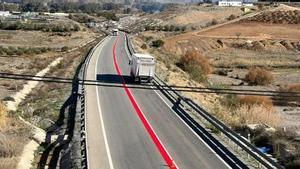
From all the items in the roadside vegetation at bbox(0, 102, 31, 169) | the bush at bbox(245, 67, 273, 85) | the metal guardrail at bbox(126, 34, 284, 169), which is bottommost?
the bush at bbox(245, 67, 273, 85)

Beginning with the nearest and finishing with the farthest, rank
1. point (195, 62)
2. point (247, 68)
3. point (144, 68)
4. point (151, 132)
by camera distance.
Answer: point (151, 132) < point (144, 68) < point (195, 62) < point (247, 68)

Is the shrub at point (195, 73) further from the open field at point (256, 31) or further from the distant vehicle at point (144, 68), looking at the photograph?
the open field at point (256, 31)

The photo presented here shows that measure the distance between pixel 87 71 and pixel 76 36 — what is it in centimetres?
8335

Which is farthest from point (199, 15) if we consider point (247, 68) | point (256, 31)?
point (247, 68)

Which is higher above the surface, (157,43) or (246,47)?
(157,43)

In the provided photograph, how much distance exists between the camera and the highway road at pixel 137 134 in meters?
19.9

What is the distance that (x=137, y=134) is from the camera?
24188mm

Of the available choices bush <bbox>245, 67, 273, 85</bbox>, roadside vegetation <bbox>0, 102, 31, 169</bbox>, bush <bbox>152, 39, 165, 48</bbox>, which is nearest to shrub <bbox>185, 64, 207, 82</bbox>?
bush <bbox>245, 67, 273, 85</bbox>

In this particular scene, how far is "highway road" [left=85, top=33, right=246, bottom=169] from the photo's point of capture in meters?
19.9

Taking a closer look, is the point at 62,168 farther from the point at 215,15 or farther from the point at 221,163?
the point at 215,15

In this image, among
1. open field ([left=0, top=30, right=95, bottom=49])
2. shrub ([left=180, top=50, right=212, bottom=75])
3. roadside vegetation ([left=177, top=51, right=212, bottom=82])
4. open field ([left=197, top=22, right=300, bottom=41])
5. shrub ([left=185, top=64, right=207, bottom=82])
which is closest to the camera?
shrub ([left=185, top=64, right=207, bottom=82])

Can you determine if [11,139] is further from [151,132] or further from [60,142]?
[151,132]

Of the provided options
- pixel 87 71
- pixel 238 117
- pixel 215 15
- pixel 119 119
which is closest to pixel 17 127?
pixel 119 119

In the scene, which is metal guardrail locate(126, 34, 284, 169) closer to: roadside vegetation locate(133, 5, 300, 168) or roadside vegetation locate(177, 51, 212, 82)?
roadside vegetation locate(133, 5, 300, 168)
